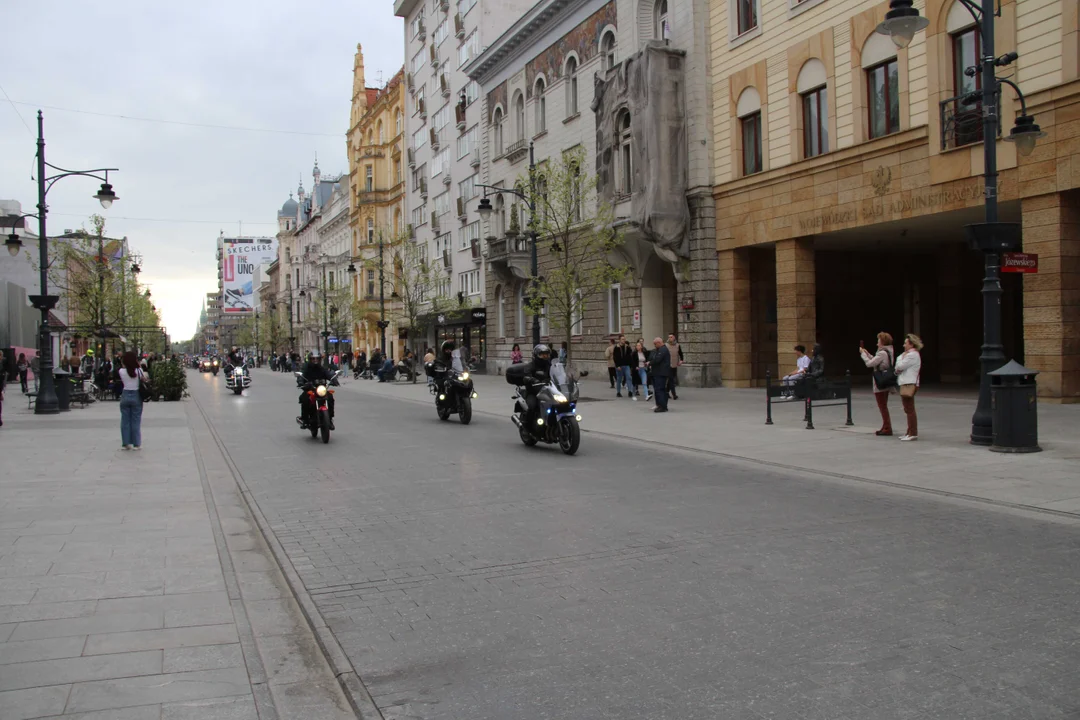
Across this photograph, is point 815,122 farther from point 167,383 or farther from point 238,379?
point 238,379

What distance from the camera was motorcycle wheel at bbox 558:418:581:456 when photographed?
13070 mm

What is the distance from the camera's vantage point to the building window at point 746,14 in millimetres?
26000

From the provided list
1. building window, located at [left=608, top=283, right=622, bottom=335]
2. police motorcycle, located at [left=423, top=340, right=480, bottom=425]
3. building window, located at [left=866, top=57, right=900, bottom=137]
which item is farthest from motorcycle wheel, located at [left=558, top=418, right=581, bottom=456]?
building window, located at [left=608, top=283, right=622, bottom=335]

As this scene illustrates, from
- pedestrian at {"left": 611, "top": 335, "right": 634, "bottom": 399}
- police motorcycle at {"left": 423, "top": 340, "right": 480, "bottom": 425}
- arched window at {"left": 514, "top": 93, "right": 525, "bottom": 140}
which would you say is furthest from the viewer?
arched window at {"left": 514, "top": 93, "right": 525, "bottom": 140}

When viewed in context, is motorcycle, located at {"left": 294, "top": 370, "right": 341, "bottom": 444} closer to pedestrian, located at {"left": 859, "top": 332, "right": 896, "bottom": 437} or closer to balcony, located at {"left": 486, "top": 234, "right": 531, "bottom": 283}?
pedestrian, located at {"left": 859, "top": 332, "right": 896, "bottom": 437}

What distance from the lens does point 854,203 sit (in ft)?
73.8

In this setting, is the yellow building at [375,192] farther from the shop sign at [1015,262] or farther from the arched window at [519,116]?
the shop sign at [1015,262]

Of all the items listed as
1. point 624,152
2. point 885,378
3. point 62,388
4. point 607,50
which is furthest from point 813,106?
point 62,388

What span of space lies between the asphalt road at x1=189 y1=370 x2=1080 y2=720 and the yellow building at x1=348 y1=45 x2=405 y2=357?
5572 cm

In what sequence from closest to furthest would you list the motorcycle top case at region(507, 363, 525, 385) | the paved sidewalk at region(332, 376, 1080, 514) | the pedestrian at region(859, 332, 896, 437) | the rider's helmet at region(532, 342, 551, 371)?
the paved sidewalk at region(332, 376, 1080, 514) → the rider's helmet at region(532, 342, 551, 371) → the pedestrian at region(859, 332, 896, 437) → the motorcycle top case at region(507, 363, 525, 385)

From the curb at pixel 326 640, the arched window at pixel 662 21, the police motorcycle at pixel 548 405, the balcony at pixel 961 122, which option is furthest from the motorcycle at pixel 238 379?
the curb at pixel 326 640

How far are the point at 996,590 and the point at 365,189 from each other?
70391 mm

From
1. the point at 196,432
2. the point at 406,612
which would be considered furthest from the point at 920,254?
the point at 406,612

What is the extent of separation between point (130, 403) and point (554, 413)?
6.47 metres
